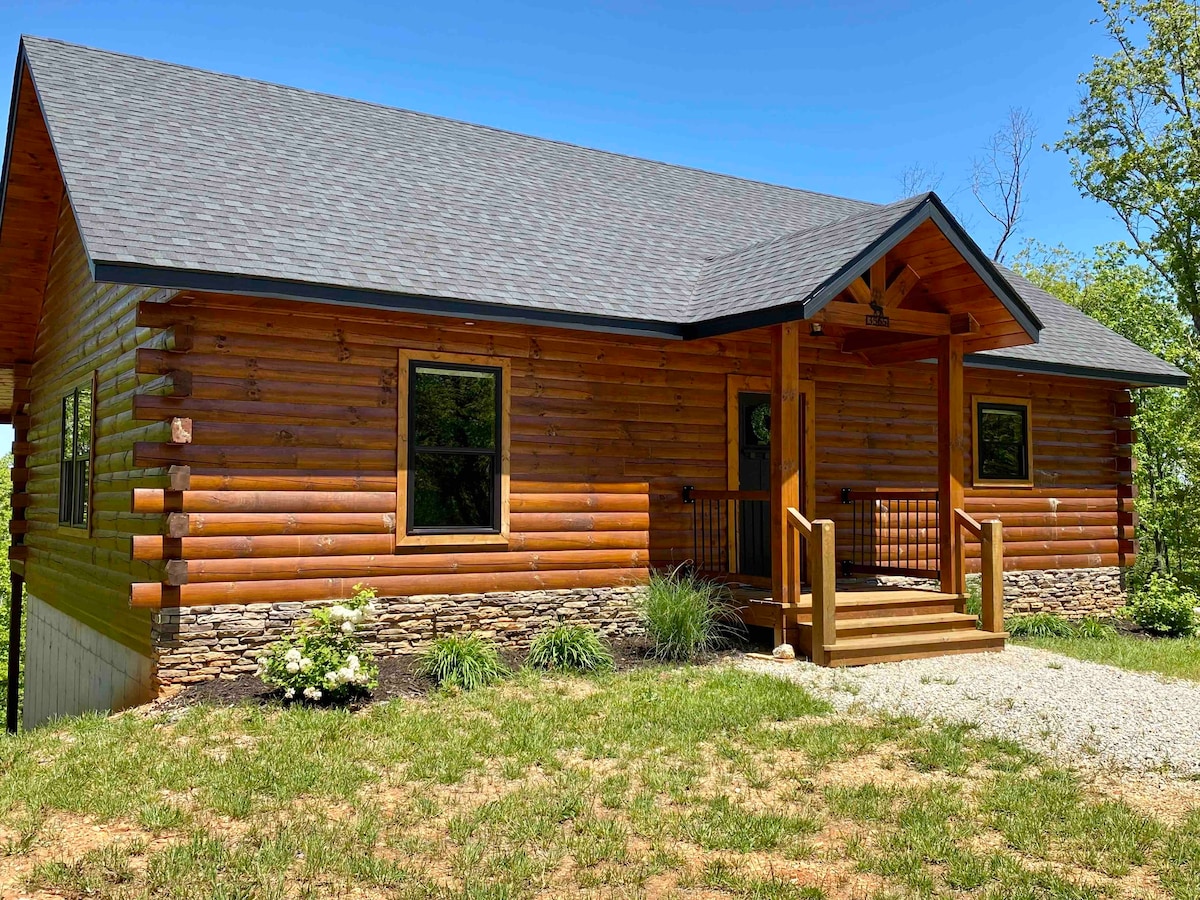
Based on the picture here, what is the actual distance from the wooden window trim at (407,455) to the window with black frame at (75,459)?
416 centimetres

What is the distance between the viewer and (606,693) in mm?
8383

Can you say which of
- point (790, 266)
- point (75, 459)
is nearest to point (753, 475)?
point (790, 266)

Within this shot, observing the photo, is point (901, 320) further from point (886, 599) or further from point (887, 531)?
point (887, 531)

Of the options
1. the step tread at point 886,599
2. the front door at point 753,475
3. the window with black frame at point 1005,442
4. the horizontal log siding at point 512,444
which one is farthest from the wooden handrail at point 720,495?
the window with black frame at point 1005,442

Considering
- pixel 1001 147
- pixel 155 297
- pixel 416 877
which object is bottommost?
pixel 416 877

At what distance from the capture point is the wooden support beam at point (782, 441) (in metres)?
9.84

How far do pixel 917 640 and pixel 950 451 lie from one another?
2104 mm

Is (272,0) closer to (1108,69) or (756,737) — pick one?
(756,737)

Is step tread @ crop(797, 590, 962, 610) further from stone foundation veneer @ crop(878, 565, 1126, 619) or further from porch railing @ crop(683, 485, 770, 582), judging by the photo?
stone foundation veneer @ crop(878, 565, 1126, 619)

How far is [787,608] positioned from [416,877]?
572 cm

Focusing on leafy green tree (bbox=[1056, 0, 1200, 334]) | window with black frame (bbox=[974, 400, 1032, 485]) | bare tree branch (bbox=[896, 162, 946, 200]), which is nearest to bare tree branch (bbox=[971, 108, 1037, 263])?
bare tree branch (bbox=[896, 162, 946, 200])

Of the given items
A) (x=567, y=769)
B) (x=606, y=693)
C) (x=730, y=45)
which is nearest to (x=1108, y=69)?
(x=730, y=45)

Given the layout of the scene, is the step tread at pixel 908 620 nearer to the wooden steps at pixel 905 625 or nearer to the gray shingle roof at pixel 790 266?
the wooden steps at pixel 905 625

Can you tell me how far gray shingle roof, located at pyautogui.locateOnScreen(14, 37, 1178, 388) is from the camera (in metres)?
9.14
